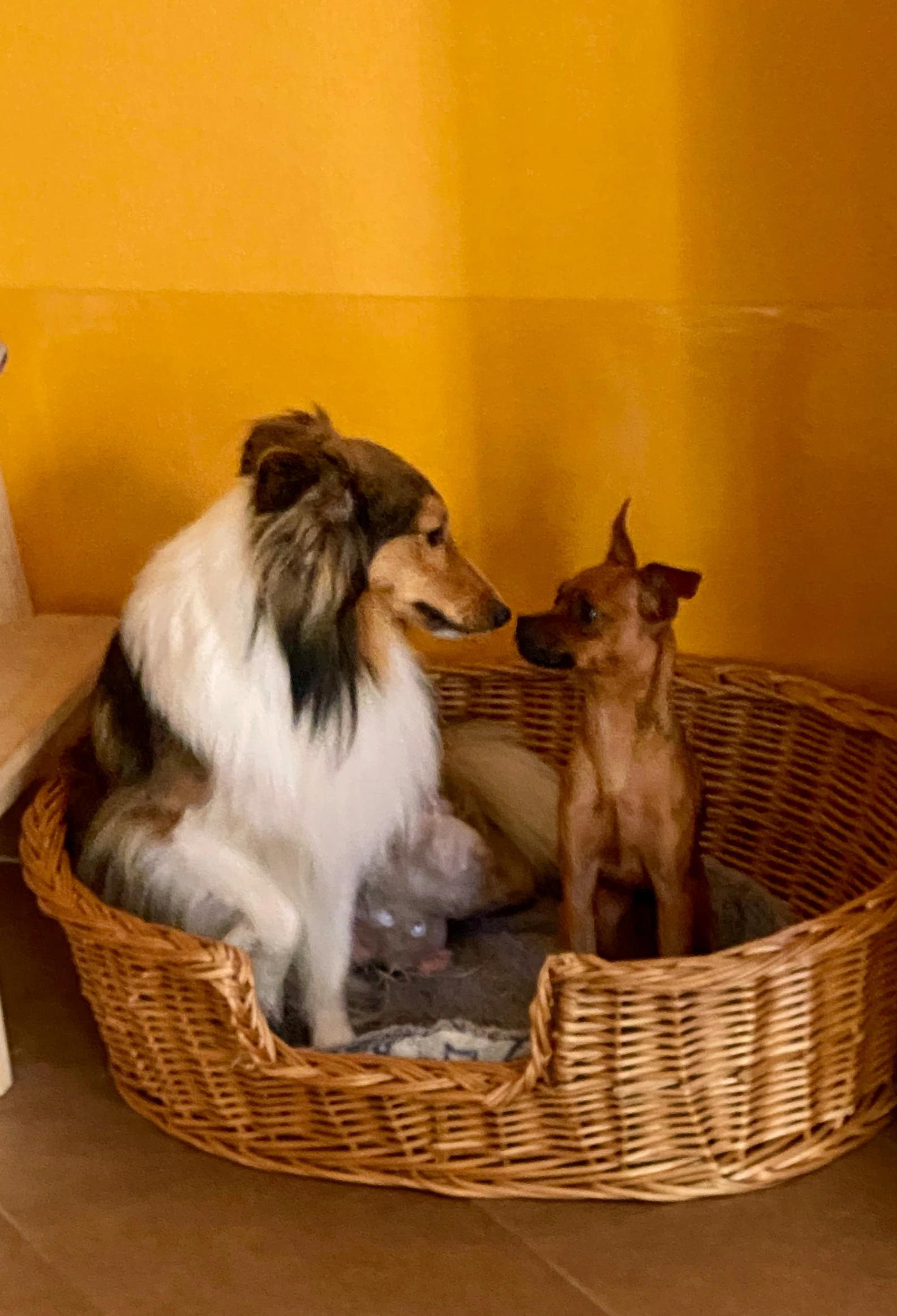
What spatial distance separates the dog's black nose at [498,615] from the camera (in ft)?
5.10

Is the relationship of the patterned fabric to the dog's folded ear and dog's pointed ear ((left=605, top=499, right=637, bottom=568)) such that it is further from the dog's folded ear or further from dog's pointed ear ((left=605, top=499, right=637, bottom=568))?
the dog's folded ear

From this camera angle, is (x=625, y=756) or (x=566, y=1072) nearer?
(x=566, y=1072)

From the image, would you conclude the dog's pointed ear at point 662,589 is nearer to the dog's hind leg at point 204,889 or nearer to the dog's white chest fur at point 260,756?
A: the dog's white chest fur at point 260,756

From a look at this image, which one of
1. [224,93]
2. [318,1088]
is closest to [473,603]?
[318,1088]

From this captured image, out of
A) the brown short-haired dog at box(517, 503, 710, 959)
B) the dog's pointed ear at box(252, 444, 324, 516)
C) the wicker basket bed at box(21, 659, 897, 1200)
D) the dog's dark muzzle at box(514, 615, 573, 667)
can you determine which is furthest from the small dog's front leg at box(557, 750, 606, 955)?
the dog's pointed ear at box(252, 444, 324, 516)

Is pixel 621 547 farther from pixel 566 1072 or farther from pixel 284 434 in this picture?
pixel 566 1072

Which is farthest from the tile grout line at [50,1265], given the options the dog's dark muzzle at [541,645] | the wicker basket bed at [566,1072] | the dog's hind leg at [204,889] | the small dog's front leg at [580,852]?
the dog's dark muzzle at [541,645]

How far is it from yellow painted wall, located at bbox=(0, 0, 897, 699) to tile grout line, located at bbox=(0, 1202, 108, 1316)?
106 cm

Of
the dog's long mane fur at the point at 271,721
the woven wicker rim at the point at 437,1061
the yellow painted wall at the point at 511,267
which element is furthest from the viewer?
the yellow painted wall at the point at 511,267

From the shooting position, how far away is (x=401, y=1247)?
4.52 feet

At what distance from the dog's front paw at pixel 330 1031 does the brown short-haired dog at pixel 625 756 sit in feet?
0.95

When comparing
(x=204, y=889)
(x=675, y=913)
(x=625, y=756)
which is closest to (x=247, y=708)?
(x=204, y=889)

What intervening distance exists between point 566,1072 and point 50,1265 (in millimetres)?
594

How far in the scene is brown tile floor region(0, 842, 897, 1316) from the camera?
1.31 m
